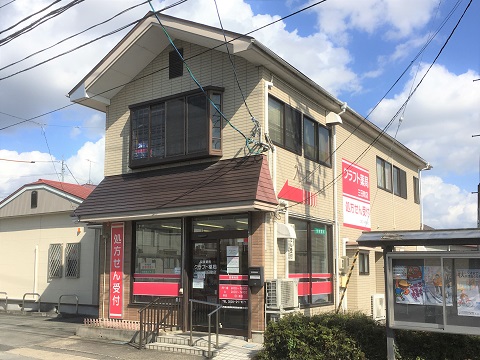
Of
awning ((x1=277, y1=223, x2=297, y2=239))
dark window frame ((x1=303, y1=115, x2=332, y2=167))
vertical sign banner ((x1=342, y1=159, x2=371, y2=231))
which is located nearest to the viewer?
awning ((x1=277, y1=223, x2=297, y2=239))

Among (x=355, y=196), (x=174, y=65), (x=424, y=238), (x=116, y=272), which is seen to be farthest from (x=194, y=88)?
(x=424, y=238)

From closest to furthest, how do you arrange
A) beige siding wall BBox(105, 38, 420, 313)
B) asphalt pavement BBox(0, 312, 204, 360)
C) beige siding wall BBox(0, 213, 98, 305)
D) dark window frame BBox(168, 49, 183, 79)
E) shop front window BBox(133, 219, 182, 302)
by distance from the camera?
asphalt pavement BBox(0, 312, 204, 360), beige siding wall BBox(105, 38, 420, 313), shop front window BBox(133, 219, 182, 302), dark window frame BBox(168, 49, 183, 79), beige siding wall BBox(0, 213, 98, 305)

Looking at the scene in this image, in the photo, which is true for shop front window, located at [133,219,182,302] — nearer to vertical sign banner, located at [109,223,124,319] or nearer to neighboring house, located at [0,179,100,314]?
vertical sign banner, located at [109,223,124,319]

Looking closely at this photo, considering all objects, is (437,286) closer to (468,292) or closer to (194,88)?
(468,292)

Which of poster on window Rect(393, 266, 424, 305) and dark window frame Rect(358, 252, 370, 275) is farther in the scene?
dark window frame Rect(358, 252, 370, 275)

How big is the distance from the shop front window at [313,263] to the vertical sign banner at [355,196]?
5.37 feet

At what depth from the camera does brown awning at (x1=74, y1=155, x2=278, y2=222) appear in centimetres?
1092

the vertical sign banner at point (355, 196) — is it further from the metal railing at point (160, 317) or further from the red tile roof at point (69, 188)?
the red tile roof at point (69, 188)

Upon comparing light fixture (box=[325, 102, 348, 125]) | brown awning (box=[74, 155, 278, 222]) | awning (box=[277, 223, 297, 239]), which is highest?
light fixture (box=[325, 102, 348, 125])

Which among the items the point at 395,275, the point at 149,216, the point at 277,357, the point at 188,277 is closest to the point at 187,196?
the point at 149,216

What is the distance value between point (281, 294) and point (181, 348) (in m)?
2.41

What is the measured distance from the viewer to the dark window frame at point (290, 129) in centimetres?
1262

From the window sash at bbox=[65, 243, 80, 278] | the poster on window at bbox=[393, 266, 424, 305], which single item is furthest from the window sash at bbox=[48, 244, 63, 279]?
the poster on window at bbox=[393, 266, 424, 305]

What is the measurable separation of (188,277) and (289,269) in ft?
8.24
